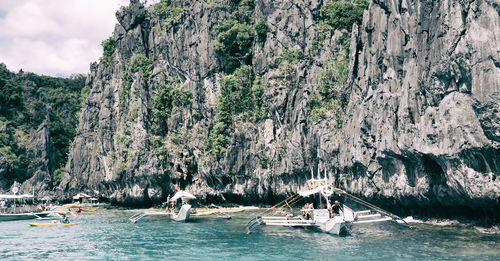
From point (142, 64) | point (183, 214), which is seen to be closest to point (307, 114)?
point (183, 214)

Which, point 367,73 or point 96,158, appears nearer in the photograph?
point 367,73

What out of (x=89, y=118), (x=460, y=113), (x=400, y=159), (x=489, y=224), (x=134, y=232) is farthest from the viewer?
(x=89, y=118)

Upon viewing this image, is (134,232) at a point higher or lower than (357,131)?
lower

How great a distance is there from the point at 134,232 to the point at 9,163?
2099 inches

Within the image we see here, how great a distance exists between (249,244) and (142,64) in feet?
152

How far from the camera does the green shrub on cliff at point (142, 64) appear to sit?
64250 mm

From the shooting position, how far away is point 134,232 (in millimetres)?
33125

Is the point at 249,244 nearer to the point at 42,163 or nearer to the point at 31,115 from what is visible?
the point at 42,163

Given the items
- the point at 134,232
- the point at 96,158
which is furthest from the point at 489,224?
the point at 96,158

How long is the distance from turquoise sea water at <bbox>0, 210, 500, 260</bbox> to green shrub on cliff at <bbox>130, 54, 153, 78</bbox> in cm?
3416

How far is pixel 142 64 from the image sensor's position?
6469 centimetres

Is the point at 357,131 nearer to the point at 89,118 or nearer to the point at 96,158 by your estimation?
the point at 96,158

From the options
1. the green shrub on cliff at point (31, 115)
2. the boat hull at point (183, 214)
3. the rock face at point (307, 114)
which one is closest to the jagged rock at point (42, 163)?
the green shrub on cliff at point (31, 115)

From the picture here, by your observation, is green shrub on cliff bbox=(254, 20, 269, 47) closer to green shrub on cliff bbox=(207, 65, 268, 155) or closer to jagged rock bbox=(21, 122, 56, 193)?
green shrub on cliff bbox=(207, 65, 268, 155)
